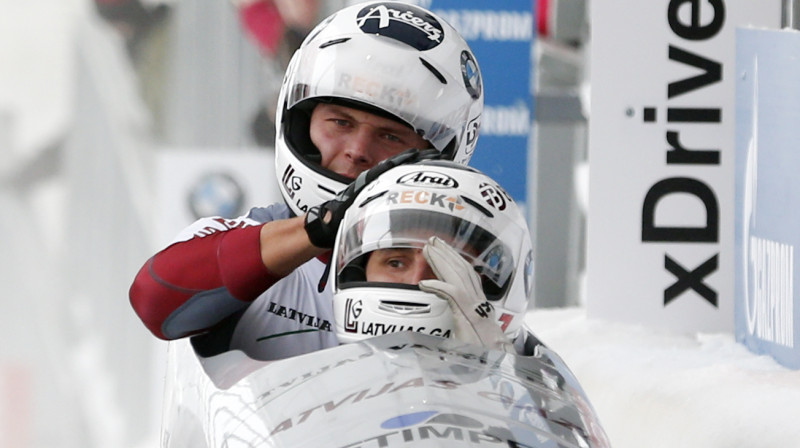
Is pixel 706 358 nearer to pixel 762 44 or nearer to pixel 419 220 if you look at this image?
pixel 762 44

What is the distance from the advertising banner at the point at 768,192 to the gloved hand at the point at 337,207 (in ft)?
4.09

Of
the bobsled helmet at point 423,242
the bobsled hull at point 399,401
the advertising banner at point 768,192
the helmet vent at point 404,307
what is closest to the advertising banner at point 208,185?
the advertising banner at point 768,192

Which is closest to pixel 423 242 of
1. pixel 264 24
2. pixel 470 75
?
pixel 470 75

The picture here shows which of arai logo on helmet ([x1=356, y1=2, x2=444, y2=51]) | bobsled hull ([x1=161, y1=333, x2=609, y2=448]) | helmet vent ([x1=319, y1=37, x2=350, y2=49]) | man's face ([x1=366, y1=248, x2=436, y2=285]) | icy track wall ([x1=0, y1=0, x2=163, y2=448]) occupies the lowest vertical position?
icy track wall ([x1=0, y1=0, x2=163, y2=448])

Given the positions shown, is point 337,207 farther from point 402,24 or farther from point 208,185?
point 208,185

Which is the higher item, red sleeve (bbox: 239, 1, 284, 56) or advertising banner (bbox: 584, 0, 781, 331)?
red sleeve (bbox: 239, 1, 284, 56)

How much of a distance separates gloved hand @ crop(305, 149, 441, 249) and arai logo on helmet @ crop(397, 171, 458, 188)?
0.08m

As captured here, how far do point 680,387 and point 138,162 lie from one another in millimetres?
7473

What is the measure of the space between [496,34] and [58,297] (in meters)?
6.60

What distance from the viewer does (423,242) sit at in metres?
2.01

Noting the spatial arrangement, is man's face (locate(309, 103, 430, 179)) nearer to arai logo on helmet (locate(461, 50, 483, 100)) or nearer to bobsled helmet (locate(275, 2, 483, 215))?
bobsled helmet (locate(275, 2, 483, 215))

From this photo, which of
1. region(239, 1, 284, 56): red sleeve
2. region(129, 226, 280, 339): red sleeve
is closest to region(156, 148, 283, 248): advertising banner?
region(239, 1, 284, 56): red sleeve

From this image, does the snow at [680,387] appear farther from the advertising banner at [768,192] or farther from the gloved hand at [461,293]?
the gloved hand at [461,293]

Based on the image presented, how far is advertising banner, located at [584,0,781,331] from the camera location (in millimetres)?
4434
